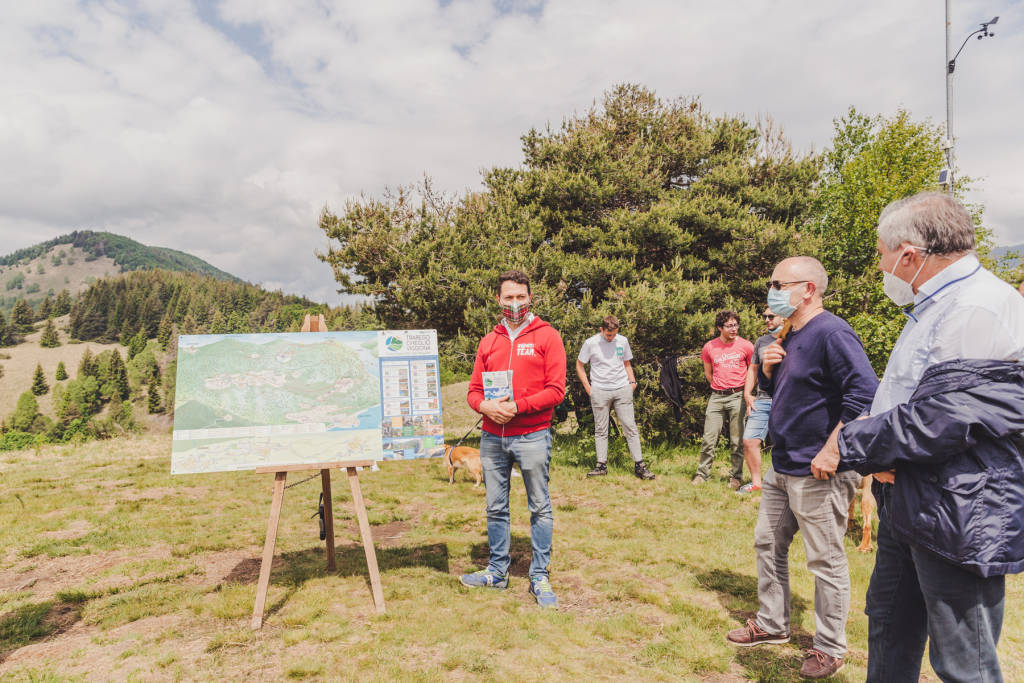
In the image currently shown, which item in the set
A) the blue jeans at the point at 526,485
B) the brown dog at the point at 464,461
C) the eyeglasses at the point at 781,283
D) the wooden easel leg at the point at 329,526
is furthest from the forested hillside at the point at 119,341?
the eyeglasses at the point at 781,283

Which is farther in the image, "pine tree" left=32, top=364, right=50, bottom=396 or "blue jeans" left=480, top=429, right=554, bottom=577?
"pine tree" left=32, top=364, right=50, bottom=396

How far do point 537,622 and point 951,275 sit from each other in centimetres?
316

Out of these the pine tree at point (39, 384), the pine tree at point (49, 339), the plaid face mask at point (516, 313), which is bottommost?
the pine tree at point (39, 384)

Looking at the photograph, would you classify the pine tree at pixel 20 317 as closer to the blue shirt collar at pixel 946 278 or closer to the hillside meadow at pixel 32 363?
the hillside meadow at pixel 32 363

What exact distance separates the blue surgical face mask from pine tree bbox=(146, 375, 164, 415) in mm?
113318

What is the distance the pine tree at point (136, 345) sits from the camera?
121 metres

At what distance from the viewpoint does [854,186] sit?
22344mm

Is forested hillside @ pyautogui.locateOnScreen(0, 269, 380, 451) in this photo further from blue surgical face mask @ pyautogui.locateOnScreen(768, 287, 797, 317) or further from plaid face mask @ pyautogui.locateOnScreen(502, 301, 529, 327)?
blue surgical face mask @ pyautogui.locateOnScreen(768, 287, 797, 317)

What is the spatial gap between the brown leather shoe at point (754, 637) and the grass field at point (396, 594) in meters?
0.06

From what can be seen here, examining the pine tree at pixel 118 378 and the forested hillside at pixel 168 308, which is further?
the forested hillside at pixel 168 308

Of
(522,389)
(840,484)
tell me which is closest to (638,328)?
(522,389)

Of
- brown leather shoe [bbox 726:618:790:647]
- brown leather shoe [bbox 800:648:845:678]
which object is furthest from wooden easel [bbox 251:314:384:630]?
brown leather shoe [bbox 800:648:845:678]

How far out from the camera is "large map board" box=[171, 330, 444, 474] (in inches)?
156

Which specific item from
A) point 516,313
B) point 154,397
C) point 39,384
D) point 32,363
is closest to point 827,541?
point 516,313
